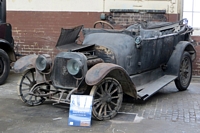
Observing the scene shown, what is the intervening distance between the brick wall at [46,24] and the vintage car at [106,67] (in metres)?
1.84

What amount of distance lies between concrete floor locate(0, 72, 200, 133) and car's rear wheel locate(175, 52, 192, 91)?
1.57ft

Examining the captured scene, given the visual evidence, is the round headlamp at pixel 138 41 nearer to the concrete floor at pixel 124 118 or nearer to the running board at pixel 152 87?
the running board at pixel 152 87

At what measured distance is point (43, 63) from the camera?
5895 mm

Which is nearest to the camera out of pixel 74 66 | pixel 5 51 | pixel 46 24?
pixel 74 66

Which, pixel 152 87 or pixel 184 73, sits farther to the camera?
pixel 184 73

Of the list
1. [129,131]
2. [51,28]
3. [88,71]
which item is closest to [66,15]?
[51,28]

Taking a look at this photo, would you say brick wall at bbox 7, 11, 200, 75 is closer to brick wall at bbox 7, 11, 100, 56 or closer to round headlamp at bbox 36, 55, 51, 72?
brick wall at bbox 7, 11, 100, 56

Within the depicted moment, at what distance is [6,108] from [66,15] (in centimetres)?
411

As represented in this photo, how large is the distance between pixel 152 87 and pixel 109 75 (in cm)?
130

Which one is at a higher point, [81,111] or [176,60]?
[176,60]

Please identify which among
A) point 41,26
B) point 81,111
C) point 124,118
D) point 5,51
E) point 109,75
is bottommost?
point 124,118

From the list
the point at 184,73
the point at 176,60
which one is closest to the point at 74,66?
the point at 176,60

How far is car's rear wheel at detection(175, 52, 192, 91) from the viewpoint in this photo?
753 centimetres

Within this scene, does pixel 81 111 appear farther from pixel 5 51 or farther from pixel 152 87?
pixel 5 51
